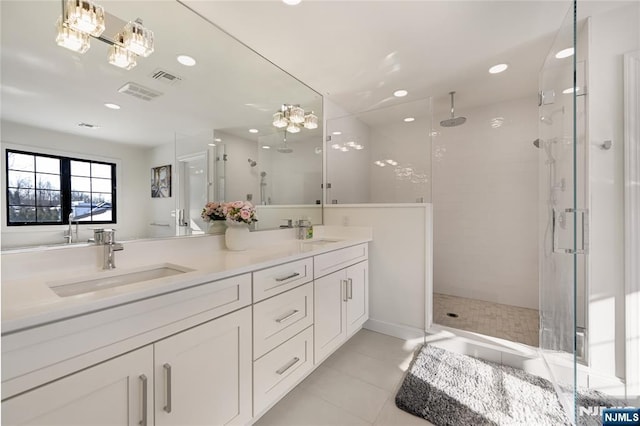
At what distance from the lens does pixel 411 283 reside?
7.79 ft

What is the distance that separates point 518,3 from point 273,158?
2.02 metres

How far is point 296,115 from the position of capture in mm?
2490

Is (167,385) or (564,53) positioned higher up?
(564,53)

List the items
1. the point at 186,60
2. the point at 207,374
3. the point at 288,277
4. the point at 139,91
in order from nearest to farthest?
the point at 207,374 → the point at 139,91 → the point at 288,277 → the point at 186,60

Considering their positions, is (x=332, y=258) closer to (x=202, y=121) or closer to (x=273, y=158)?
(x=273, y=158)

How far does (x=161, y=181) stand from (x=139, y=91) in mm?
496

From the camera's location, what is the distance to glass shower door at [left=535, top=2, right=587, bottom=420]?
1.39 meters

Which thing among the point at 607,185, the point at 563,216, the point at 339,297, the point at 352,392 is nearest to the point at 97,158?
the point at 339,297

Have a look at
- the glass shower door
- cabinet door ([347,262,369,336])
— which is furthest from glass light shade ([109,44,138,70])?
the glass shower door

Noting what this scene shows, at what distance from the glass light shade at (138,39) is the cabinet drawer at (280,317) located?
1.50 m

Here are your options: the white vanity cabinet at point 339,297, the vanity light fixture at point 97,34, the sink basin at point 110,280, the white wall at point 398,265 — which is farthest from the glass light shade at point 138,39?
the white wall at point 398,265

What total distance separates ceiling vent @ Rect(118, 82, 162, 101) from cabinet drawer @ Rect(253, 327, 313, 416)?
5.08 ft

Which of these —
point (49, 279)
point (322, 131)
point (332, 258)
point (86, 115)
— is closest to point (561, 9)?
point (322, 131)

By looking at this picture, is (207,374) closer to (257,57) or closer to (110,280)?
(110,280)
